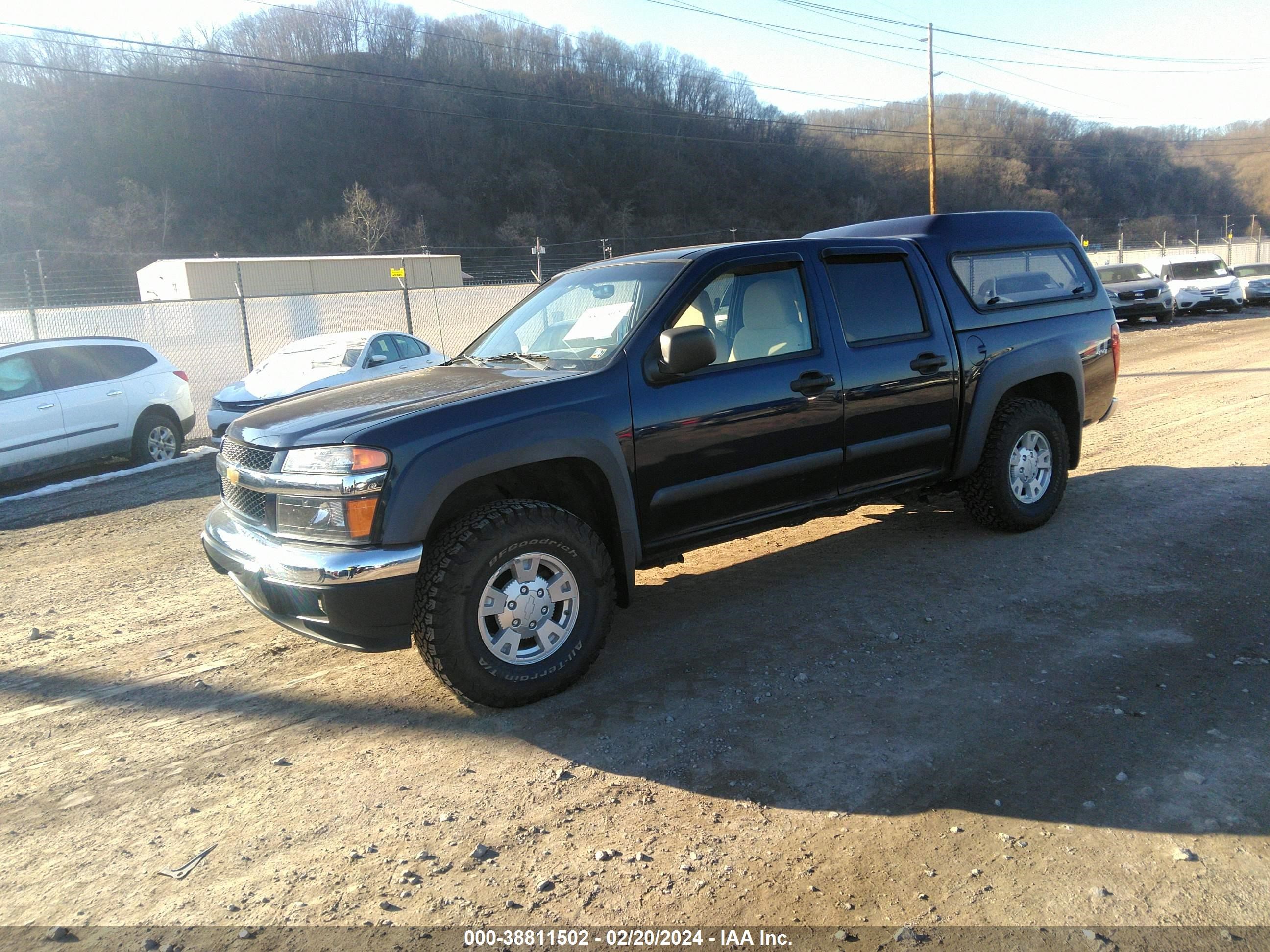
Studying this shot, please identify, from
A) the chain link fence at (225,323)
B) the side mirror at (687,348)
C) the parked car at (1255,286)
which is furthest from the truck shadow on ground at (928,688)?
the parked car at (1255,286)

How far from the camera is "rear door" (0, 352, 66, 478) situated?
30.8ft

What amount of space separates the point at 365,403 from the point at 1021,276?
14.2 feet

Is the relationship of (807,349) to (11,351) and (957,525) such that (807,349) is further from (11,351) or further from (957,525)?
(11,351)

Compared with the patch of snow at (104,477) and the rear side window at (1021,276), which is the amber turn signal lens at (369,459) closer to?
the rear side window at (1021,276)

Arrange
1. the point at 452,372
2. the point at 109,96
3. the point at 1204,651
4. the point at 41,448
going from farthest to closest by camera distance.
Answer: the point at 109,96
the point at 41,448
the point at 452,372
the point at 1204,651

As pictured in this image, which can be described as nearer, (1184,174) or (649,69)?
(649,69)

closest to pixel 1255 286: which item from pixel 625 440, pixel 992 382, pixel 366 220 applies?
pixel 992 382

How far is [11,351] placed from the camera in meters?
9.73

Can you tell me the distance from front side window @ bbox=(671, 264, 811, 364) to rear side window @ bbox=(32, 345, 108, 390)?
857cm

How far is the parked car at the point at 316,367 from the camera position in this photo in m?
11.7

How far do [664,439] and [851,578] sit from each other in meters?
1.76

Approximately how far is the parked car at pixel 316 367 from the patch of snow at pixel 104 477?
36 cm

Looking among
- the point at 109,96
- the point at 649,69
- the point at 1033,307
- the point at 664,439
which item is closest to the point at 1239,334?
the point at 1033,307

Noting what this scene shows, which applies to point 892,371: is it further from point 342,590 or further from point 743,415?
point 342,590
